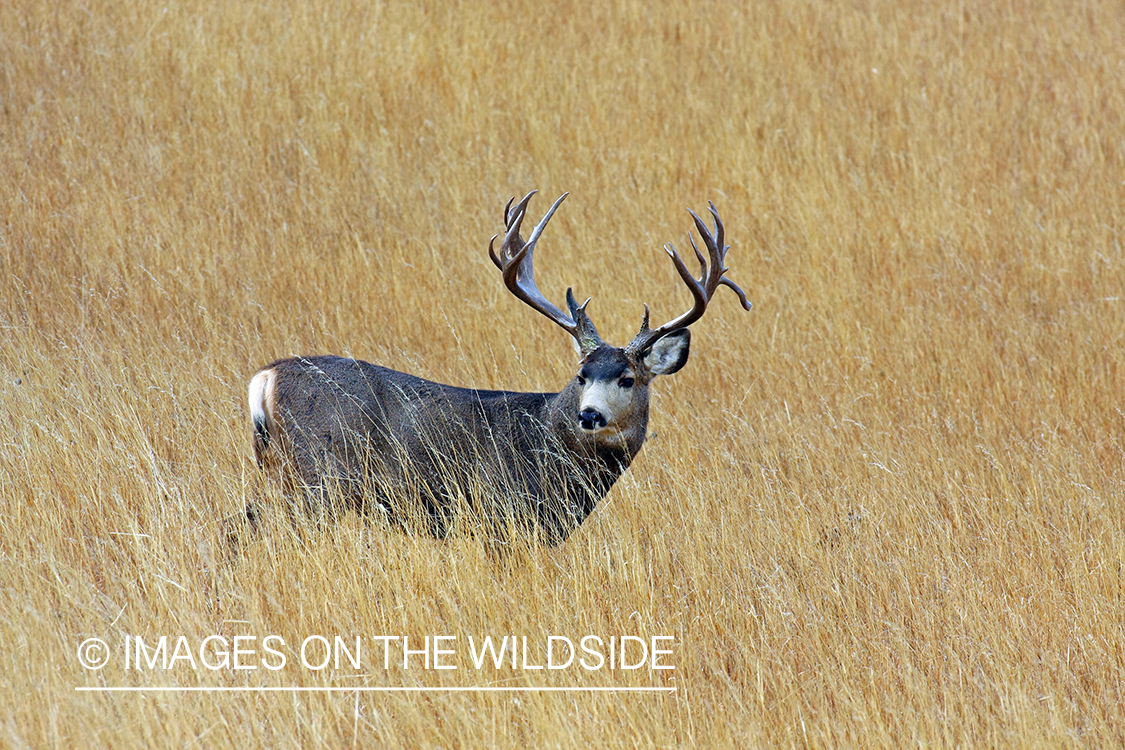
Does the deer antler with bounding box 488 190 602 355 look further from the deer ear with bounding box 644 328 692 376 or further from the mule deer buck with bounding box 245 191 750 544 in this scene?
the deer ear with bounding box 644 328 692 376

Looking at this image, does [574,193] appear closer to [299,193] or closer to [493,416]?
[299,193]

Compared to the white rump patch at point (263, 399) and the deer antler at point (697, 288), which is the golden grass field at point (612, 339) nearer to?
the white rump patch at point (263, 399)

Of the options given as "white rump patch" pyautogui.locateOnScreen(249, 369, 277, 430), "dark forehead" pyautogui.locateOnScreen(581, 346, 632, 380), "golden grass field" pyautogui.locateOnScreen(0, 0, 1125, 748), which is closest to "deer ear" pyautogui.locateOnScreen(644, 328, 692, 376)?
"dark forehead" pyautogui.locateOnScreen(581, 346, 632, 380)

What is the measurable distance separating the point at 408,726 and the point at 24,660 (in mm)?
1150

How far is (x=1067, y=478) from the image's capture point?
5.35 metres

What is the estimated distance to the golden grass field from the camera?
11.8 feet

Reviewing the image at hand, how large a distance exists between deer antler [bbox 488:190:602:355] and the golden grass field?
2.55 ft

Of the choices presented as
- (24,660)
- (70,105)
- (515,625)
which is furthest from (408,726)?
(70,105)

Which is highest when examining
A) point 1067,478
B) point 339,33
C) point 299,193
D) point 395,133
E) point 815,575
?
point 339,33

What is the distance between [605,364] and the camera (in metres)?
4.80

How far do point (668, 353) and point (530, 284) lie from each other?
765 mm

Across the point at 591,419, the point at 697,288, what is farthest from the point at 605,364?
the point at 697,288

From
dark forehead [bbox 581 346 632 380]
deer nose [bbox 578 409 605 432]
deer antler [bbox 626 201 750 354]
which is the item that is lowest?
deer nose [bbox 578 409 605 432]

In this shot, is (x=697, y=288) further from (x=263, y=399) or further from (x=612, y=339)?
(x=612, y=339)
